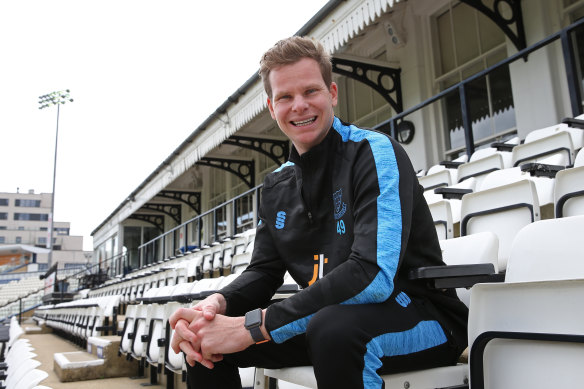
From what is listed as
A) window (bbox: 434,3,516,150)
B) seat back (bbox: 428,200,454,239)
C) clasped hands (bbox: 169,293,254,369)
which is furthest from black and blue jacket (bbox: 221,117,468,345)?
window (bbox: 434,3,516,150)

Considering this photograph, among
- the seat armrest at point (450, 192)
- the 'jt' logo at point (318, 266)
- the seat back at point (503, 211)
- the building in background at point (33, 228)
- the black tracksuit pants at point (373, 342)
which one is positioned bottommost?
the black tracksuit pants at point (373, 342)

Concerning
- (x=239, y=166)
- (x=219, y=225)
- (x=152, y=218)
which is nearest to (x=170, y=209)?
(x=152, y=218)

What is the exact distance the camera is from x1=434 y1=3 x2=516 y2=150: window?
6934mm

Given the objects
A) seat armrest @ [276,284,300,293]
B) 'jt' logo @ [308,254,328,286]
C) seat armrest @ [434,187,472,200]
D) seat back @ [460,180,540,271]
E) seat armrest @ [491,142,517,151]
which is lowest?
seat armrest @ [276,284,300,293]

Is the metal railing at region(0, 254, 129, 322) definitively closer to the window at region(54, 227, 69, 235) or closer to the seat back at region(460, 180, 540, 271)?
the seat back at region(460, 180, 540, 271)

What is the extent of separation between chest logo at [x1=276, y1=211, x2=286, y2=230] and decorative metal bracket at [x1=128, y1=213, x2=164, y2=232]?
914 inches

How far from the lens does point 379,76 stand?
333 inches

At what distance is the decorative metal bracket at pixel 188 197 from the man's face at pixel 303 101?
1774cm

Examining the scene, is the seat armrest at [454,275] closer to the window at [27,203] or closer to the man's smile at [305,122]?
the man's smile at [305,122]

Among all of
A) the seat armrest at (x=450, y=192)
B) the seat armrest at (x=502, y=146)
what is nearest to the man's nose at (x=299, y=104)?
the seat armrest at (x=450, y=192)

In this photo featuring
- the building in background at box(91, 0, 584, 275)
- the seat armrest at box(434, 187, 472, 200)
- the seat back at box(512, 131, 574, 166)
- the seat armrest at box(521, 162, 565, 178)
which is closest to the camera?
the seat armrest at box(521, 162, 565, 178)

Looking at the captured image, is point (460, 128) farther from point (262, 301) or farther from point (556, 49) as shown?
point (262, 301)

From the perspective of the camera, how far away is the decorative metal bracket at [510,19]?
243 inches

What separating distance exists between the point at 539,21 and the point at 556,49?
0.43 m
